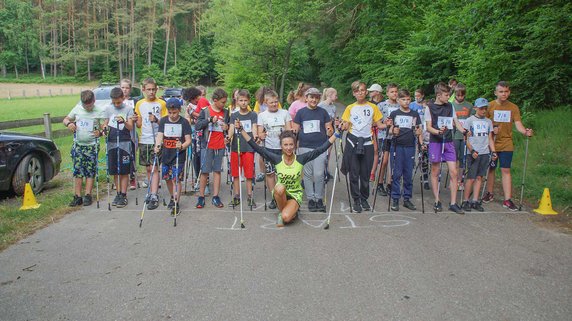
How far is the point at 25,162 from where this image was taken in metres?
7.92

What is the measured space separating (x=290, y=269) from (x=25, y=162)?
583 cm

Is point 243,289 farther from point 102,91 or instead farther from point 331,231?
point 102,91

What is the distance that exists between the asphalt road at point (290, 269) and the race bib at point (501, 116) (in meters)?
1.64

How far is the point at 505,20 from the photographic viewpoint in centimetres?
1000

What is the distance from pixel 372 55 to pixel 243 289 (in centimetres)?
2459

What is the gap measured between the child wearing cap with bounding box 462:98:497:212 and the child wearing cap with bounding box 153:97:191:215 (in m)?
4.70

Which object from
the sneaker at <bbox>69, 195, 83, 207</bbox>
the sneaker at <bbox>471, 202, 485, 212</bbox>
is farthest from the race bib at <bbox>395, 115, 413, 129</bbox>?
the sneaker at <bbox>69, 195, 83, 207</bbox>

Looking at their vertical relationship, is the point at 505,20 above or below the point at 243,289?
above

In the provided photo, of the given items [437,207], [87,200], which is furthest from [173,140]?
[437,207]

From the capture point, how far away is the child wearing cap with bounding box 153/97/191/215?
7.21 meters

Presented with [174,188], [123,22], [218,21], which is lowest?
[174,188]

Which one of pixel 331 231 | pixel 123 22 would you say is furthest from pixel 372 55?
pixel 123 22

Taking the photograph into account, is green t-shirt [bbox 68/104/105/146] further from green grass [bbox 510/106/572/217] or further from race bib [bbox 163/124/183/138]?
green grass [bbox 510/106/572/217]

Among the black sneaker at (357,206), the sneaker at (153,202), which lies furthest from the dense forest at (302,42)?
the sneaker at (153,202)
